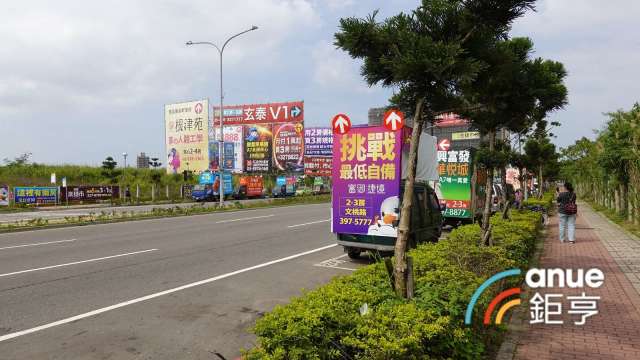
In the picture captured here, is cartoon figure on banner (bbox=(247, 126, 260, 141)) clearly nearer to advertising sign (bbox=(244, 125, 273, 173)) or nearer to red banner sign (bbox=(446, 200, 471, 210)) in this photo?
advertising sign (bbox=(244, 125, 273, 173))

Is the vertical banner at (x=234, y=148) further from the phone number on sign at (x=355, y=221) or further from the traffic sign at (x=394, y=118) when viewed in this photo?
the traffic sign at (x=394, y=118)

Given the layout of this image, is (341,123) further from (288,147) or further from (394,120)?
(288,147)

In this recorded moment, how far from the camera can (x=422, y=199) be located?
402 inches

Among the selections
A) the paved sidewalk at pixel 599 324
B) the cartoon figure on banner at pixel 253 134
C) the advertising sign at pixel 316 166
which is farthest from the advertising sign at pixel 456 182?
the cartoon figure on banner at pixel 253 134

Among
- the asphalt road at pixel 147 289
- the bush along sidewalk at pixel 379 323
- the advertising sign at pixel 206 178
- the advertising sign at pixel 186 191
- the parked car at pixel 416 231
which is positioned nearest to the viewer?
the bush along sidewalk at pixel 379 323

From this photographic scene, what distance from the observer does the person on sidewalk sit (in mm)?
12898

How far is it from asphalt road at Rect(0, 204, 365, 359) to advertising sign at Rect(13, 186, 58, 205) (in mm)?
21955

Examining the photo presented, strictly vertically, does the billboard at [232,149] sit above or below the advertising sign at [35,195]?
above

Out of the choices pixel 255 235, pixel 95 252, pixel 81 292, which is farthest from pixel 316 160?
pixel 81 292

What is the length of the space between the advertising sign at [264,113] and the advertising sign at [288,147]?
0.92 metres

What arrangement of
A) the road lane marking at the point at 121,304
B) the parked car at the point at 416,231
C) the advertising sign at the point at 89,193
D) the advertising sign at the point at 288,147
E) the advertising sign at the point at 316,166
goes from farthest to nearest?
1. the advertising sign at the point at 316,166
2. the advertising sign at the point at 288,147
3. the advertising sign at the point at 89,193
4. the parked car at the point at 416,231
5. the road lane marking at the point at 121,304

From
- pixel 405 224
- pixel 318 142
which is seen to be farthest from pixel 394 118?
pixel 318 142

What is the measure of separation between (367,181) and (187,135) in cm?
3683

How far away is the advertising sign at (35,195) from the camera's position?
3188 cm
